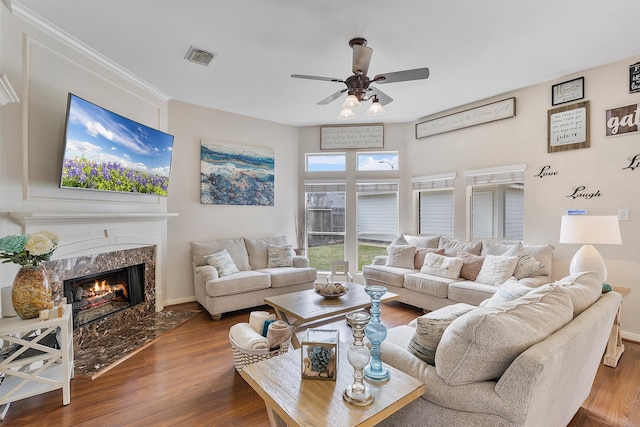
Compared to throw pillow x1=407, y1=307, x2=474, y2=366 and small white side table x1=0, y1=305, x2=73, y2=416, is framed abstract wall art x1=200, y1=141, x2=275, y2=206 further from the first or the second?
throw pillow x1=407, y1=307, x2=474, y2=366

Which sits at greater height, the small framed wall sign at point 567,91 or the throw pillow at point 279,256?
the small framed wall sign at point 567,91

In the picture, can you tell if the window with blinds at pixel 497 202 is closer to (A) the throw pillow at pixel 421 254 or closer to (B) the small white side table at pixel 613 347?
(A) the throw pillow at pixel 421 254

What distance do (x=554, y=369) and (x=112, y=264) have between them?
147 inches

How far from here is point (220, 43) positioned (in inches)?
108

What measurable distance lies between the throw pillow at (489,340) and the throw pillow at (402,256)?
297 centimetres

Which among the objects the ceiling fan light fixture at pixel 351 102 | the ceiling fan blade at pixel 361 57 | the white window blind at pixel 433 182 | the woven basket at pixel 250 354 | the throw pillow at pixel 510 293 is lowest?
the woven basket at pixel 250 354

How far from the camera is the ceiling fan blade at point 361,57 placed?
2441 millimetres

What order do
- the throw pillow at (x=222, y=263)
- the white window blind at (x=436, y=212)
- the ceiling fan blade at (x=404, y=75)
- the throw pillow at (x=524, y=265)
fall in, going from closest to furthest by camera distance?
1. the ceiling fan blade at (x=404, y=75)
2. the throw pillow at (x=524, y=265)
3. the throw pillow at (x=222, y=263)
4. the white window blind at (x=436, y=212)

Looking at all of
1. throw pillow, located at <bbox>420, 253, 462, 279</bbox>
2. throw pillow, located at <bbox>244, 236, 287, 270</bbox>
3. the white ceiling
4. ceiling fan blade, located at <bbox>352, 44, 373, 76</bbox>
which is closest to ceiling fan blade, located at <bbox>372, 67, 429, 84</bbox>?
ceiling fan blade, located at <bbox>352, 44, 373, 76</bbox>

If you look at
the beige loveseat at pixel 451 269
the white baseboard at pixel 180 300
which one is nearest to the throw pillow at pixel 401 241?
the beige loveseat at pixel 451 269

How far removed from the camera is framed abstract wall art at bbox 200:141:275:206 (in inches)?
175

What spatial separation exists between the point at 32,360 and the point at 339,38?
3.29 metres

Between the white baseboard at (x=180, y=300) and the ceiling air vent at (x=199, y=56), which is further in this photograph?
the white baseboard at (x=180, y=300)

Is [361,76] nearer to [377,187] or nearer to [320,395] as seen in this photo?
[320,395]
